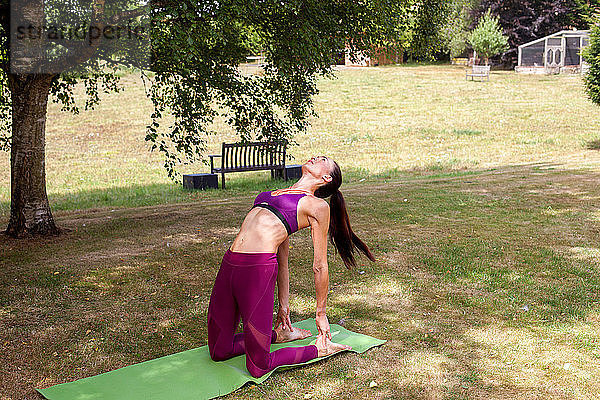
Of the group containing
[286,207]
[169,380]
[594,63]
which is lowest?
[169,380]

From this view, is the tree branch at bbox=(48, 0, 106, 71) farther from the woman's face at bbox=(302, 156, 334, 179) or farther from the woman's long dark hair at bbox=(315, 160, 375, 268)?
the woman's long dark hair at bbox=(315, 160, 375, 268)

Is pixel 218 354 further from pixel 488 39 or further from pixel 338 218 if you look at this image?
pixel 488 39

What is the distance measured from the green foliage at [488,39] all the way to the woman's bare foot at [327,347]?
42.1 metres

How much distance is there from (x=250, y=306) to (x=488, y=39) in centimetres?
4267

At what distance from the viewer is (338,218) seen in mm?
5086

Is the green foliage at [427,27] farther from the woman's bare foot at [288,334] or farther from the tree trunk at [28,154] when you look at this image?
the woman's bare foot at [288,334]

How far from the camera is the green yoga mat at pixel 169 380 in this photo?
4266mm

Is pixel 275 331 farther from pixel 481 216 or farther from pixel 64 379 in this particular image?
pixel 481 216

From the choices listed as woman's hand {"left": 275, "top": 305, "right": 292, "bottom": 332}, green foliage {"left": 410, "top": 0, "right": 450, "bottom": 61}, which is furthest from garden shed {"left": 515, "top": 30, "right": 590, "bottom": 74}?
woman's hand {"left": 275, "top": 305, "right": 292, "bottom": 332}

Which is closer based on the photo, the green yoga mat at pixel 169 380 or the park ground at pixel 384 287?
the green yoga mat at pixel 169 380

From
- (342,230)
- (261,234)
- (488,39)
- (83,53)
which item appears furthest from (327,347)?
(488,39)

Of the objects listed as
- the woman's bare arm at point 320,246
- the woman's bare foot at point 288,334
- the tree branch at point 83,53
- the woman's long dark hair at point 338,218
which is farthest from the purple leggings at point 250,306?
the tree branch at point 83,53

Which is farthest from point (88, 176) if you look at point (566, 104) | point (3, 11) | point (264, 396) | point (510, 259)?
point (566, 104)

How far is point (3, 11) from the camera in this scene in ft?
26.3
